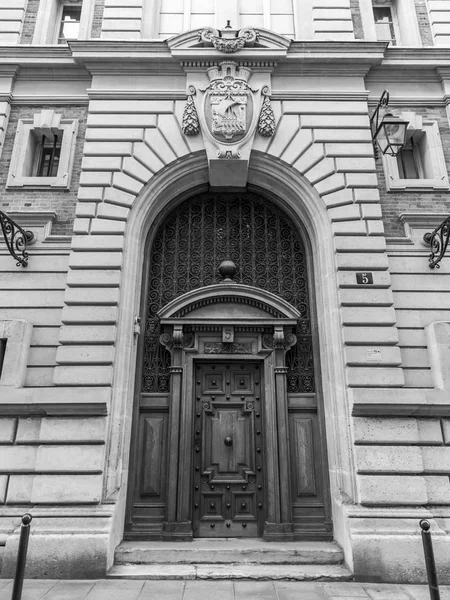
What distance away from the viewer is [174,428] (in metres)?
7.68

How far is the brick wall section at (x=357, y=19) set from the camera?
32.9 ft

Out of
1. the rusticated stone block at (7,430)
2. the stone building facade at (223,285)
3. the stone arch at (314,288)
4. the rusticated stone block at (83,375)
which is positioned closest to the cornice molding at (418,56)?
the stone building facade at (223,285)

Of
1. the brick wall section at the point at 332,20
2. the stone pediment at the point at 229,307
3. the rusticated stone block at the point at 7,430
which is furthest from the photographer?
the brick wall section at the point at 332,20

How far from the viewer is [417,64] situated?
30.9ft

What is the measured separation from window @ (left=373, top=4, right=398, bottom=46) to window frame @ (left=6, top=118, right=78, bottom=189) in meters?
7.92

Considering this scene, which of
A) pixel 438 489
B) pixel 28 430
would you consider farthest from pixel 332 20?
pixel 28 430

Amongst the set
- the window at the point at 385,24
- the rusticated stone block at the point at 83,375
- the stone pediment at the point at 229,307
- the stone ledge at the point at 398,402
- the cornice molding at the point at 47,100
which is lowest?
the stone ledge at the point at 398,402

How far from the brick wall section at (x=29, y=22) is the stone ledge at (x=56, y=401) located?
839cm

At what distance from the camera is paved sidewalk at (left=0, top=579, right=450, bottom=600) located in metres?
5.47

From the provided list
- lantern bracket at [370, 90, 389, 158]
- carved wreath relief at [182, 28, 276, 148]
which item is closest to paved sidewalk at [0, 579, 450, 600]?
carved wreath relief at [182, 28, 276, 148]

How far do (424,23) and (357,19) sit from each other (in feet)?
5.52

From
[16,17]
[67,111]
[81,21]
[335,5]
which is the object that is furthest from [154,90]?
[335,5]

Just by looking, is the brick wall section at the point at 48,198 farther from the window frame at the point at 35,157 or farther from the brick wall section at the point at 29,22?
the brick wall section at the point at 29,22

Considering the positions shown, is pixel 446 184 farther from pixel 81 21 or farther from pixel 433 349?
pixel 81 21
